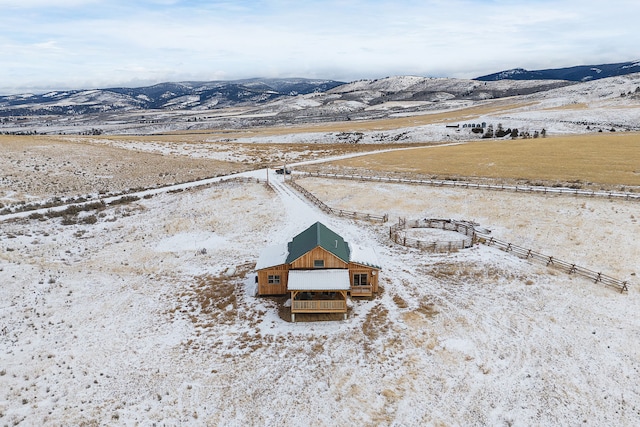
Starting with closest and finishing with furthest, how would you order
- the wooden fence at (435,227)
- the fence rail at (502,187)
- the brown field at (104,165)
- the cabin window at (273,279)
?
the cabin window at (273,279) < the wooden fence at (435,227) < the fence rail at (502,187) < the brown field at (104,165)

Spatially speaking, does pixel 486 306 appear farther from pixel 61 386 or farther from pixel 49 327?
pixel 49 327

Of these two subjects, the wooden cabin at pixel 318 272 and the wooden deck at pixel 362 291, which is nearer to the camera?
the wooden cabin at pixel 318 272

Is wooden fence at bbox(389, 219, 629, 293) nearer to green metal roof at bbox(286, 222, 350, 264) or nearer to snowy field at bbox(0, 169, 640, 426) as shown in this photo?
snowy field at bbox(0, 169, 640, 426)

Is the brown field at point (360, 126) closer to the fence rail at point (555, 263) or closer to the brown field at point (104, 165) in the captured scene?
the brown field at point (104, 165)

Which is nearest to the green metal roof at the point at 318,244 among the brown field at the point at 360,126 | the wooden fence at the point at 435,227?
the wooden fence at the point at 435,227

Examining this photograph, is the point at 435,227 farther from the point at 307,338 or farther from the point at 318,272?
the point at 307,338

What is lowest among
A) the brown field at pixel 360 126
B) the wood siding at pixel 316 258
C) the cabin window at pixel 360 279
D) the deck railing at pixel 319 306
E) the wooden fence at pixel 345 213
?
the deck railing at pixel 319 306

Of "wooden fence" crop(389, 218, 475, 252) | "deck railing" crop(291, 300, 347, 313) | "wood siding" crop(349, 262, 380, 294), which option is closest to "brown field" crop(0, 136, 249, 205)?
"wooden fence" crop(389, 218, 475, 252)
